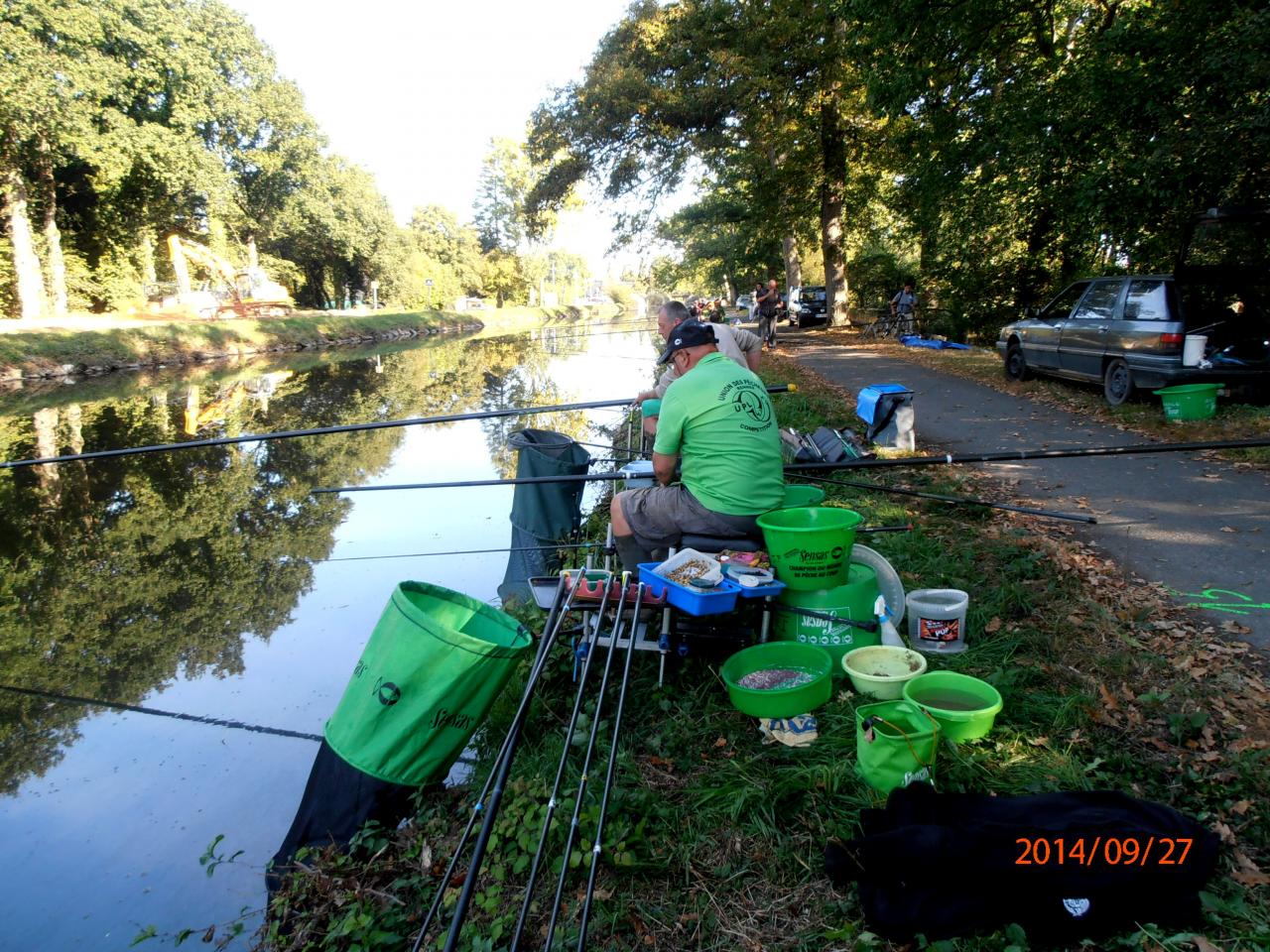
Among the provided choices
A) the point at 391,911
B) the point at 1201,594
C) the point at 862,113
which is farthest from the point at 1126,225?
the point at 862,113

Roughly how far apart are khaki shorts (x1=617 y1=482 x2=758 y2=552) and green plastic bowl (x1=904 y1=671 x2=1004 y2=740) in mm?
1178

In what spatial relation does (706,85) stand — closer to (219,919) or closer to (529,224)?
(529,224)

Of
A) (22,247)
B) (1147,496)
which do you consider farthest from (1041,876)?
(22,247)

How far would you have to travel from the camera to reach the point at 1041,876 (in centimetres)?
239

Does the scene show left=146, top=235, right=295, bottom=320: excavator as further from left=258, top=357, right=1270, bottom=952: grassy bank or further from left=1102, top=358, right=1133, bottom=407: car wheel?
left=258, top=357, right=1270, bottom=952: grassy bank

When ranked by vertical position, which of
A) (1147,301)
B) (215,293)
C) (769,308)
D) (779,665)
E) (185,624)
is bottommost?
(185,624)

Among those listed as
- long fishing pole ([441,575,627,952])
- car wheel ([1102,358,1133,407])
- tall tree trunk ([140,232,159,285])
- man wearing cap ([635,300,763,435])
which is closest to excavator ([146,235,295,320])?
tall tree trunk ([140,232,159,285])

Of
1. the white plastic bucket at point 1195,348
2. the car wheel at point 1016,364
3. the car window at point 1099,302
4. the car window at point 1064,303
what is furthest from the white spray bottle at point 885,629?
the car wheel at point 1016,364

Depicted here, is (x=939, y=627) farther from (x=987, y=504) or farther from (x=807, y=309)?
(x=807, y=309)

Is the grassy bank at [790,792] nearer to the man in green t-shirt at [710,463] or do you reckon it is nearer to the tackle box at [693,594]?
the tackle box at [693,594]

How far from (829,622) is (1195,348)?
7113 mm

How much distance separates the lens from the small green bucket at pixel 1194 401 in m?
8.33

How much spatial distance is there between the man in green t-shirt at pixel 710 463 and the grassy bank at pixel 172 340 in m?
22.0
